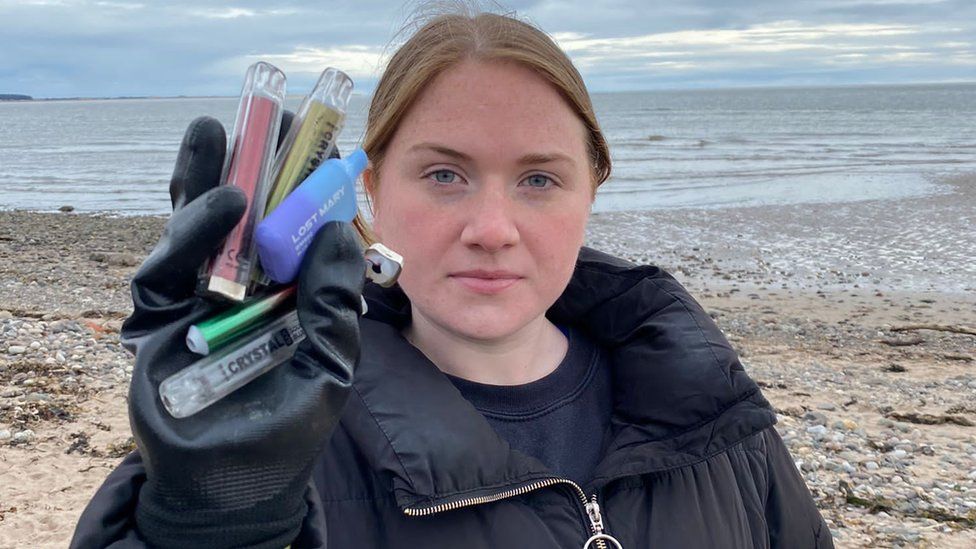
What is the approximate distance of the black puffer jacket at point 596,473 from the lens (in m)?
1.95

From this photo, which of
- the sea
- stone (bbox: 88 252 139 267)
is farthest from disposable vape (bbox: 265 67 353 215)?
stone (bbox: 88 252 139 267)

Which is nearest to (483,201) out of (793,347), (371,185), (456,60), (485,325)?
(485,325)

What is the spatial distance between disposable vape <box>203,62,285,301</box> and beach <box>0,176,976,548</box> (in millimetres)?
3858

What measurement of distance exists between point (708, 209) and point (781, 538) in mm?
18609

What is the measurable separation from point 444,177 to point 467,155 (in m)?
0.09

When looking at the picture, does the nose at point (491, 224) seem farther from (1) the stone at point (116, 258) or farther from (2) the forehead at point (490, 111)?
(1) the stone at point (116, 258)

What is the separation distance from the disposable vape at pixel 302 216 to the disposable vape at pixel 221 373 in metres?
0.13

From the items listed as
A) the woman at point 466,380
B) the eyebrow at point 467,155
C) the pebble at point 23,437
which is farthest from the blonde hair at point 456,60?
the pebble at point 23,437

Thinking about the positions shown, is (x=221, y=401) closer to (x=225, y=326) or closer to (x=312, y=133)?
(x=225, y=326)

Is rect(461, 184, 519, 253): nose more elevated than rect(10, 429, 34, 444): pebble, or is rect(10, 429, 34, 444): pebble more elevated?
rect(461, 184, 519, 253): nose

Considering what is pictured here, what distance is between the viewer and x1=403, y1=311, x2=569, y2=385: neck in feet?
7.87

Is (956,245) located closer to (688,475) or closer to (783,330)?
(783,330)

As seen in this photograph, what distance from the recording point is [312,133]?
1.67 meters

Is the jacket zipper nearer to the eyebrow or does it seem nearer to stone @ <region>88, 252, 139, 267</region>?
the eyebrow
